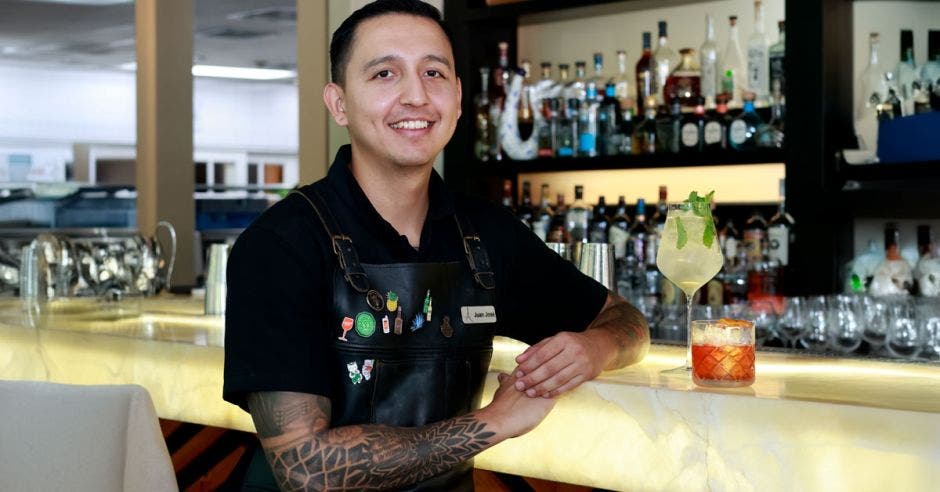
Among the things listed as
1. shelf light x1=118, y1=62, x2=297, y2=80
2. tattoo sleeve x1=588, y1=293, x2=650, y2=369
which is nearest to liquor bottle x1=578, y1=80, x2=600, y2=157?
tattoo sleeve x1=588, y1=293, x2=650, y2=369

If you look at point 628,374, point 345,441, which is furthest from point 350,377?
point 628,374

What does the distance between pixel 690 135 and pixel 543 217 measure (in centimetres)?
61

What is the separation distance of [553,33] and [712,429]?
9.71ft

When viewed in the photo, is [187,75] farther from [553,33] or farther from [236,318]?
Answer: [236,318]

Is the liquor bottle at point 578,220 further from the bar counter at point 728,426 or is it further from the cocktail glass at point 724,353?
the cocktail glass at point 724,353

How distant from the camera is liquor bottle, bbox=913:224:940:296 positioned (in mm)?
3297

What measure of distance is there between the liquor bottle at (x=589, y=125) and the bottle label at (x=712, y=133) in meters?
0.39

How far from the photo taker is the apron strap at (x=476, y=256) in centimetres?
168

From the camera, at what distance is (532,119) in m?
4.12

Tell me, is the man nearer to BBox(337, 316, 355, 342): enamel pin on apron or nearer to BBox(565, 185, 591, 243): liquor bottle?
BBox(337, 316, 355, 342): enamel pin on apron

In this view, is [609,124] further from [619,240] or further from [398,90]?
[398,90]

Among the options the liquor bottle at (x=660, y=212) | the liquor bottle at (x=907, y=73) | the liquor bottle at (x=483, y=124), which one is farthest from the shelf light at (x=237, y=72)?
the liquor bottle at (x=907, y=73)

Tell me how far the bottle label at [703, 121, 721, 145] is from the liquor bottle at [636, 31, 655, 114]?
9.5 inches

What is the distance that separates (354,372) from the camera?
1.56 m
